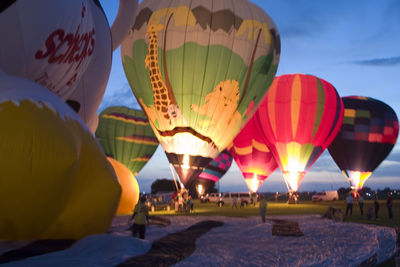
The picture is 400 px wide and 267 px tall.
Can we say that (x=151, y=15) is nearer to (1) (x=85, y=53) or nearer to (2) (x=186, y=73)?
(2) (x=186, y=73)

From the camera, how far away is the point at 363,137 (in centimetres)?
2862

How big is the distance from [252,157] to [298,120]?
6.96 m

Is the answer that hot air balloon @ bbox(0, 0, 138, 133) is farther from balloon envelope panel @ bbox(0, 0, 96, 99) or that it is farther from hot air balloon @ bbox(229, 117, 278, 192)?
hot air balloon @ bbox(229, 117, 278, 192)

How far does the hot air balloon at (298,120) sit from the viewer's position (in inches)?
909

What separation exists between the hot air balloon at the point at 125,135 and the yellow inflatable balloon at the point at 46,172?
21.5 m

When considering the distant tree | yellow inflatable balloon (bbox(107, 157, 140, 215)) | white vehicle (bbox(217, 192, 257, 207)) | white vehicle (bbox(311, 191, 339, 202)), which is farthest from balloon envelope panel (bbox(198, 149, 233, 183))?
the distant tree

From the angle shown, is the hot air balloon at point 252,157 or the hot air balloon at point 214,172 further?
the hot air balloon at point 214,172

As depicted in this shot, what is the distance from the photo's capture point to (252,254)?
6406mm

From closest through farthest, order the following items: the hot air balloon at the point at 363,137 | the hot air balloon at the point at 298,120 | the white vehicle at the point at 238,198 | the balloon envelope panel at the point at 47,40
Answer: the balloon envelope panel at the point at 47,40 < the hot air balloon at the point at 298,120 < the white vehicle at the point at 238,198 < the hot air balloon at the point at 363,137

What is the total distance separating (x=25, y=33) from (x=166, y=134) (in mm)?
10650

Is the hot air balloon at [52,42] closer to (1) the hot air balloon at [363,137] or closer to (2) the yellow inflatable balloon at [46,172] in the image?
(2) the yellow inflatable balloon at [46,172]

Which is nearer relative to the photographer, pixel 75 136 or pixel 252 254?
pixel 75 136

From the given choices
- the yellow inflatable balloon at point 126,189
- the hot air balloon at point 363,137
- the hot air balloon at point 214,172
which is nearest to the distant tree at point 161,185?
the hot air balloon at point 214,172

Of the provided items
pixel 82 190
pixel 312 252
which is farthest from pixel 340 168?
pixel 82 190
